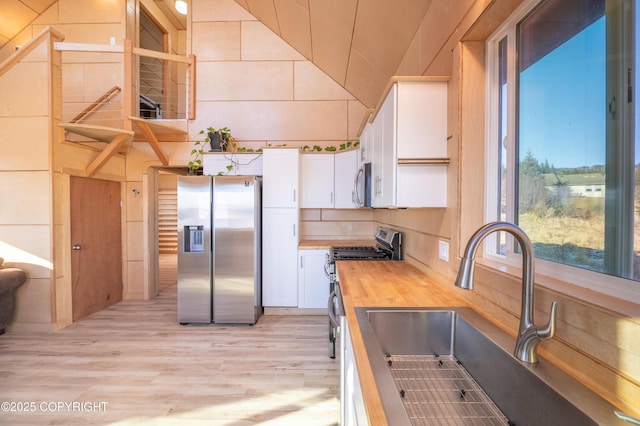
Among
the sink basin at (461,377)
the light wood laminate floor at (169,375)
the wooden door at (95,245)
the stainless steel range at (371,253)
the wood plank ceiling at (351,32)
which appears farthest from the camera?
the wooden door at (95,245)

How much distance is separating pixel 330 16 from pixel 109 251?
13.5ft

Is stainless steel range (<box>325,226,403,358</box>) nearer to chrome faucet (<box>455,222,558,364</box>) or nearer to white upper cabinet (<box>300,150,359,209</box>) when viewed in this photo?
white upper cabinet (<box>300,150,359,209</box>)

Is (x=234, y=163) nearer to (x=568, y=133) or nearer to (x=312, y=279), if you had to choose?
(x=312, y=279)

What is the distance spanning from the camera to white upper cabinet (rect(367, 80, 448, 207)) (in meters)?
1.64

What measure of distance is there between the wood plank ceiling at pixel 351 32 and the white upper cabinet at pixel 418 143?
0.76 metres

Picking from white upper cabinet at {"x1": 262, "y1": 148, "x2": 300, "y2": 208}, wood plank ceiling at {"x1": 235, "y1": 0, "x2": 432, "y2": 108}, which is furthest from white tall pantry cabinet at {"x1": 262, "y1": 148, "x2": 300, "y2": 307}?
wood plank ceiling at {"x1": 235, "y1": 0, "x2": 432, "y2": 108}

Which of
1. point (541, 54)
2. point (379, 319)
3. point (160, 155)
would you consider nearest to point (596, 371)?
point (379, 319)

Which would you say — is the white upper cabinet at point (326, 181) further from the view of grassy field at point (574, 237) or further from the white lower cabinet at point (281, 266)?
the view of grassy field at point (574, 237)

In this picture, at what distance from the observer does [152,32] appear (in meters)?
5.69

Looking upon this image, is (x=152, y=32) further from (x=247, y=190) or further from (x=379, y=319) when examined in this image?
(x=379, y=319)

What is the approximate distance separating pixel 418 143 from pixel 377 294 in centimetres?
88

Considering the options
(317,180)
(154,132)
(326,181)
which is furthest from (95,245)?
(326,181)

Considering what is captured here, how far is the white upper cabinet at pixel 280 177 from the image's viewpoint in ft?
12.1

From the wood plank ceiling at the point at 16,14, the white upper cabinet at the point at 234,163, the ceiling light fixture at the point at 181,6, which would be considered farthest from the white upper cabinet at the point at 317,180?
the wood plank ceiling at the point at 16,14
